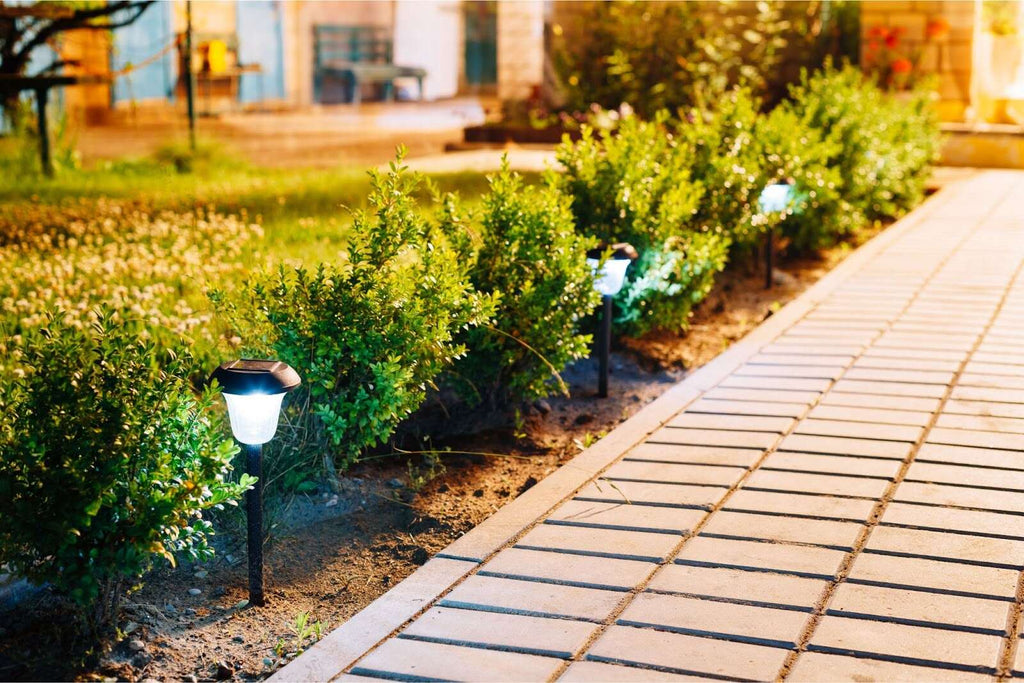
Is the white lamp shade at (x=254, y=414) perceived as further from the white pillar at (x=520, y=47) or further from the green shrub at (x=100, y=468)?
the white pillar at (x=520, y=47)

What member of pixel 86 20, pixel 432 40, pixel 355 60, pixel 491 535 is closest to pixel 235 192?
pixel 86 20

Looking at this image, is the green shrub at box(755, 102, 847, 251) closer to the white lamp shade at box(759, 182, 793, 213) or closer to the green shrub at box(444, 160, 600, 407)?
the white lamp shade at box(759, 182, 793, 213)

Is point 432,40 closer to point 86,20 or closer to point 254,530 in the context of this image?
point 86,20

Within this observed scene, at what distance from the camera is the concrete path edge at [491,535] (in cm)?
301

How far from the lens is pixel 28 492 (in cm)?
306

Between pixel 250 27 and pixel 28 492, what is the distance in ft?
59.9

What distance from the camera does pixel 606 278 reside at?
5.22 metres

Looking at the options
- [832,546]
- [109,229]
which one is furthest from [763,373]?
[109,229]

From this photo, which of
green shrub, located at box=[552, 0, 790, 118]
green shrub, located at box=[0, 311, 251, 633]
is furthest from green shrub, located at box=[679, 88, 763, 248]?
green shrub, located at box=[552, 0, 790, 118]

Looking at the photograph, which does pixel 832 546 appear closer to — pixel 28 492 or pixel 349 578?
pixel 349 578

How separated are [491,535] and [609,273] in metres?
1.80

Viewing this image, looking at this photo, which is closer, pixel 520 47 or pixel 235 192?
pixel 235 192

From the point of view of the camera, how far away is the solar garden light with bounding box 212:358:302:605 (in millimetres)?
3326

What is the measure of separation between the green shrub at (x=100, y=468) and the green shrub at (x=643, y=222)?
2909 millimetres
